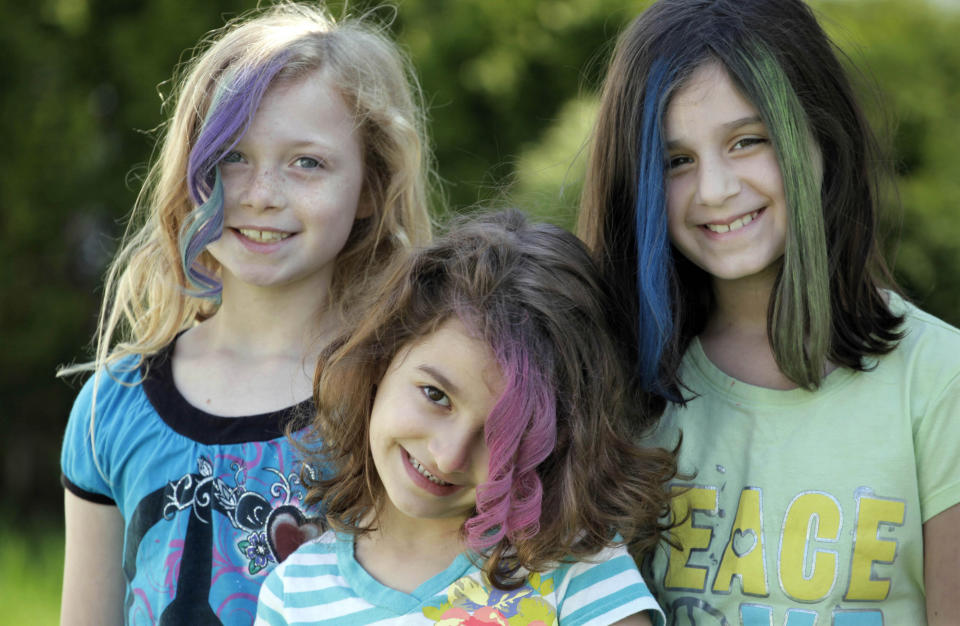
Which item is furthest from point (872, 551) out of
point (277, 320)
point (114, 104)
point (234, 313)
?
point (114, 104)

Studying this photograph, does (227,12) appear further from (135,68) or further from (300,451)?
(300,451)

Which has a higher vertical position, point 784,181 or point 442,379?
point 784,181

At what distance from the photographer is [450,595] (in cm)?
211

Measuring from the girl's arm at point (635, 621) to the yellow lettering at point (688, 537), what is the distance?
201 millimetres

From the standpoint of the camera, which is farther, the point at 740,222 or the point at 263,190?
the point at 263,190

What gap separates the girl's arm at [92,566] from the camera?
2.61 meters

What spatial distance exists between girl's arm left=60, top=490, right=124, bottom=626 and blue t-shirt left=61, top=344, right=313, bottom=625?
0.04m

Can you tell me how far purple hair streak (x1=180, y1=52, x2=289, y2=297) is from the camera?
2461mm

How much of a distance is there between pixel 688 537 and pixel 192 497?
109 cm

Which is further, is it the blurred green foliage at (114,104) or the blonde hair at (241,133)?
the blurred green foliage at (114,104)

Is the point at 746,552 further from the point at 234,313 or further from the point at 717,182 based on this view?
the point at 234,313

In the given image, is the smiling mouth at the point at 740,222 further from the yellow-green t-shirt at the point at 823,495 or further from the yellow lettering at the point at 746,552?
the yellow lettering at the point at 746,552

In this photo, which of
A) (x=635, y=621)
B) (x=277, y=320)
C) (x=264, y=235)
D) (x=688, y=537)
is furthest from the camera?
(x=277, y=320)

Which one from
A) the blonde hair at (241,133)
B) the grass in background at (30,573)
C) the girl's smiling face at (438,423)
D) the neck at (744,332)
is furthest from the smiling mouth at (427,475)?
the grass in background at (30,573)
